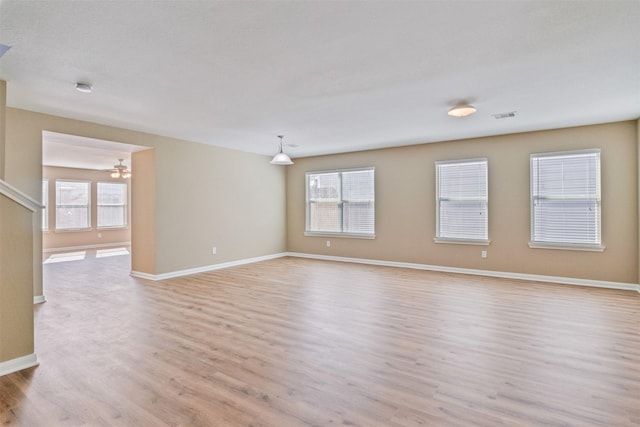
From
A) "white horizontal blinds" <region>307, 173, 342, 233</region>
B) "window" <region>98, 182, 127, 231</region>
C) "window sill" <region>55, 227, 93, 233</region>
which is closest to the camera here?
"white horizontal blinds" <region>307, 173, 342, 233</region>

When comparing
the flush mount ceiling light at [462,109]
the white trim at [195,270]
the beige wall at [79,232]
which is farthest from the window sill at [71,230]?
the flush mount ceiling light at [462,109]

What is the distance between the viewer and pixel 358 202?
750cm

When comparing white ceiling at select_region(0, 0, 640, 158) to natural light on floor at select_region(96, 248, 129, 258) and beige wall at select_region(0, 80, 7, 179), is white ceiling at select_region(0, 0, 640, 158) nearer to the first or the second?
beige wall at select_region(0, 80, 7, 179)

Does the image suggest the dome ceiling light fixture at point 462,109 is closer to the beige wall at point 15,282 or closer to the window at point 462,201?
the window at point 462,201

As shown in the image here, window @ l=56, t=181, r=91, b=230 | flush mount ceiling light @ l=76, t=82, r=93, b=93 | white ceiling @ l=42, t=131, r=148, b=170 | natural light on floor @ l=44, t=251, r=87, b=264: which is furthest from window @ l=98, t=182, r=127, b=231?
flush mount ceiling light @ l=76, t=82, r=93, b=93

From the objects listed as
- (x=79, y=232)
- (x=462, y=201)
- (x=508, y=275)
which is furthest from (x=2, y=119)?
(x=79, y=232)

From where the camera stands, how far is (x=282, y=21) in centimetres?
225

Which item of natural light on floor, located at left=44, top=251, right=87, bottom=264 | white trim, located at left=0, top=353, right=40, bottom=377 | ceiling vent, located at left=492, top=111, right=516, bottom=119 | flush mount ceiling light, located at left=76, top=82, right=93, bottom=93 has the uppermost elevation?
ceiling vent, located at left=492, top=111, right=516, bottom=119

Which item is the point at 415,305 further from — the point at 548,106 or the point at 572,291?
the point at 548,106

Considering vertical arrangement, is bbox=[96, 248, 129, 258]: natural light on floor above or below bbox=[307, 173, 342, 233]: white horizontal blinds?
below

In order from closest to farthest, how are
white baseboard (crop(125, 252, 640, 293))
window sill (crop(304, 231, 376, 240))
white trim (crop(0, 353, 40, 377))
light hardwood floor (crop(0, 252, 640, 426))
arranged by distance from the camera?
→ light hardwood floor (crop(0, 252, 640, 426)), white trim (crop(0, 353, 40, 377)), white baseboard (crop(125, 252, 640, 293)), window sill (crop(304, 231, 376, 240))

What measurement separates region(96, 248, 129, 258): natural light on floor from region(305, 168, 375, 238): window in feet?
17.3

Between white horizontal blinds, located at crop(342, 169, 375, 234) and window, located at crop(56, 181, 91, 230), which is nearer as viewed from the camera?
white horizontal blinds, located at crop(342, 169, 375, 234)

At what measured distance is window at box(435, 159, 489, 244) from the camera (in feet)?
19.8
